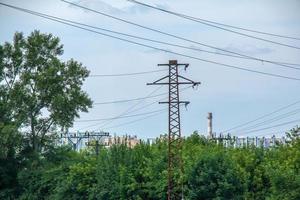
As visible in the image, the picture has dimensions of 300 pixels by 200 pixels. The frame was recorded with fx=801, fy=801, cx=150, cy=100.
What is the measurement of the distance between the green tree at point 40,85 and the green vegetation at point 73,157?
2.7 inches

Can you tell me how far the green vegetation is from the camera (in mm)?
42000

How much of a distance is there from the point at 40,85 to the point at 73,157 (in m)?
5.41

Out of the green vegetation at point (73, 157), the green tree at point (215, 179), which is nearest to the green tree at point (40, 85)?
the green vegetation at point (73, 157)

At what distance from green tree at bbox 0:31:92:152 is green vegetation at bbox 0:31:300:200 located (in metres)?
0.07

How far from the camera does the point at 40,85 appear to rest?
2151 inches

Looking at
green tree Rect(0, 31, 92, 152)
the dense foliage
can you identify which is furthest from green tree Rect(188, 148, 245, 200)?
green tree Rect(0, 31, 92, 152)

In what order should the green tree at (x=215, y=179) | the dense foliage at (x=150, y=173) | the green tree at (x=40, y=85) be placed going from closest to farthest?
the dense foliage at (x=150, y=173)
the green tree at (x=215, y=179)
the green tree at (x=40, y=85)

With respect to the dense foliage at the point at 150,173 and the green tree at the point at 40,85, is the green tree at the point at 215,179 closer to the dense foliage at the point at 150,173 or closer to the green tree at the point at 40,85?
the dense foliage at the point at 150,173

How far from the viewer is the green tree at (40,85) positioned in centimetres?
5447

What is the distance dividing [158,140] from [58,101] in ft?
27.0

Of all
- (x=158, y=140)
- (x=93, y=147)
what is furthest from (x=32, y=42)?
(x=158, y=140)

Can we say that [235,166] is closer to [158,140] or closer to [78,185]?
[158,140]

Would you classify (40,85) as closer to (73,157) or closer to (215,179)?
(73,157)

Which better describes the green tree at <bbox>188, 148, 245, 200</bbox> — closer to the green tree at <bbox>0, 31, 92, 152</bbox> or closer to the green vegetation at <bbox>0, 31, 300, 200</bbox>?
the green vegetation at <bbox>0, 31, 300, 200</bbox>
